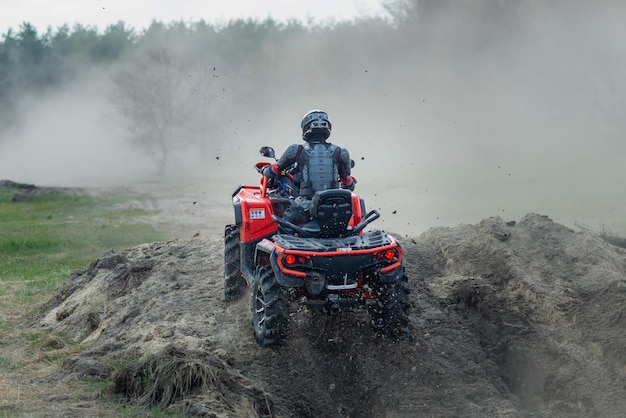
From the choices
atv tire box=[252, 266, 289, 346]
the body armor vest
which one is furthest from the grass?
the body armor vest

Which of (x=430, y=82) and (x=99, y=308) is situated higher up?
(x=430, y=82)

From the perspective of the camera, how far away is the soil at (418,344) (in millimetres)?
7781

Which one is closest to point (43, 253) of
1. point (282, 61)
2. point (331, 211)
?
point (331, 211)

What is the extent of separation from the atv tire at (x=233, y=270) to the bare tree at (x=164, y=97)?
99.9 feet

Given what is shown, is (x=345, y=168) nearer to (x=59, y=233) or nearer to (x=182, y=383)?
(x=182, y=383)

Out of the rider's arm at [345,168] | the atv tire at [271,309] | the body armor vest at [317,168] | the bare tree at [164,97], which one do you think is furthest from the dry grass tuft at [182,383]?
the bare tree at [164,97]

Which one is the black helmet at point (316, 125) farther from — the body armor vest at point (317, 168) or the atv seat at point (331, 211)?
the atv seat at point (331, 211)

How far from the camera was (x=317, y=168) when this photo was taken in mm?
9539

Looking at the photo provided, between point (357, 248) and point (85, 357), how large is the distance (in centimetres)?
328

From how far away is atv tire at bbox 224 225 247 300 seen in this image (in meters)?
10.5

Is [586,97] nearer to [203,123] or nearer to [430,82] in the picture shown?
[430,82]

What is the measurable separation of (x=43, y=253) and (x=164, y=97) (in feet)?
68.5

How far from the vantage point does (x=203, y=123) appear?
41.5 meters

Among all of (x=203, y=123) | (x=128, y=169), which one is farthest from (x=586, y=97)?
(x=128, y=169)
